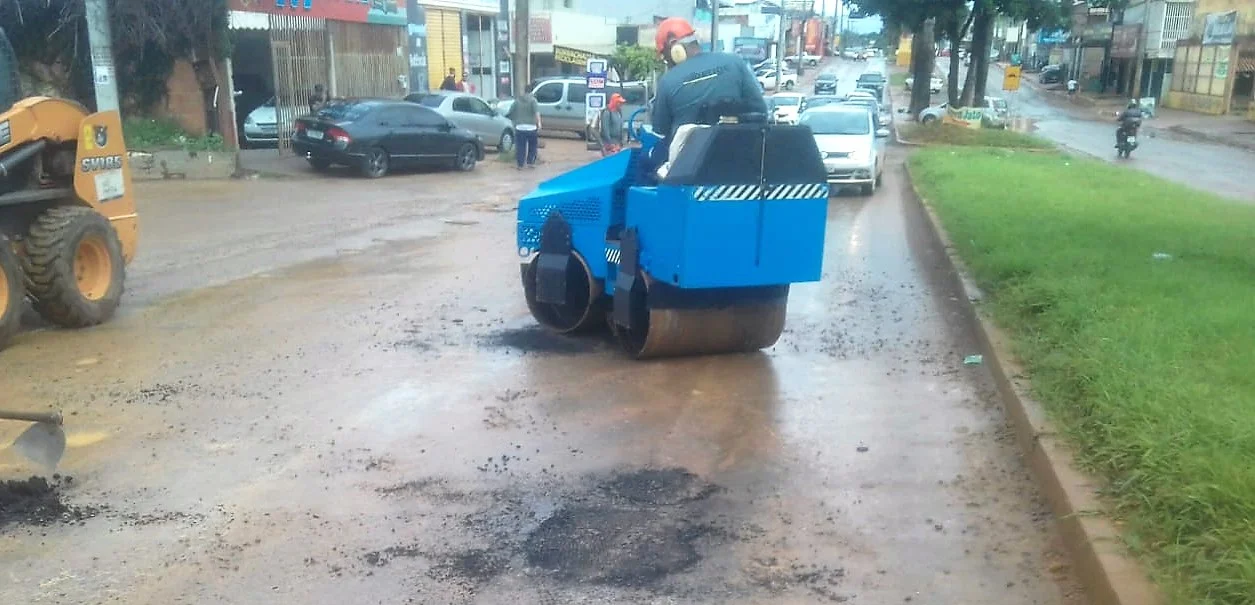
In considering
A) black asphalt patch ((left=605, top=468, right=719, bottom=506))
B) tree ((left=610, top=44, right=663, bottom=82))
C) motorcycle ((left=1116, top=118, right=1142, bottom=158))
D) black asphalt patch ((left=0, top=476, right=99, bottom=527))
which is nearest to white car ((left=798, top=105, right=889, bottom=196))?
motorcycle ((left=1116, top=118, right=1142, bottom=158))

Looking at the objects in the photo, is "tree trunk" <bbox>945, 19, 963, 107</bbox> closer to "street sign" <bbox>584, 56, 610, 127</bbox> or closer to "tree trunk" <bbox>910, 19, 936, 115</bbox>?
"tree trunk" <bbox>910, 19, 936, 115</bbox>

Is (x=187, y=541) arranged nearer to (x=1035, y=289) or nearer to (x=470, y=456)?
(x=470, y=456)

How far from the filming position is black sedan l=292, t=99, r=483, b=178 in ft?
67.6

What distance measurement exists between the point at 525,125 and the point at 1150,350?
59.3ft

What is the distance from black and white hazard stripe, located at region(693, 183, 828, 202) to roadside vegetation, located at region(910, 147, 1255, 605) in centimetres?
171

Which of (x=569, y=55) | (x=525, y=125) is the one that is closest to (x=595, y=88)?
(x=525, y=125)

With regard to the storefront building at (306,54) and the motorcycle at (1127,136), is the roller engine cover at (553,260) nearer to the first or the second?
the storefront building at (306,54)

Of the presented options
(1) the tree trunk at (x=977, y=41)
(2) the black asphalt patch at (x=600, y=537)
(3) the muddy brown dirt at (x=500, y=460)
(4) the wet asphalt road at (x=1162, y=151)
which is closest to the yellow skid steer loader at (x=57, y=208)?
(3) the muddy brown dirt at (x=500, y=460)

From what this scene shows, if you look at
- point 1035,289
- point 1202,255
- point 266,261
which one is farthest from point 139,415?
point 1202,255

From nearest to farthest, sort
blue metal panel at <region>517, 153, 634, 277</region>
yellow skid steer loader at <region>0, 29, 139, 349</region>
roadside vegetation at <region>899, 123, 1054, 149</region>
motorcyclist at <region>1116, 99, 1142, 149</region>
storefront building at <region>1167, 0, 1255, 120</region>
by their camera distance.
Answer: blue metal panel at <region>517, 153, 634, 277</region>, yellow skid steer loader at <region>0, 29, 139, 349</region>, motorcyclist at <region>1116, 99, 1142, 149</region>, roadside vegetation at <region>899, 123, 1054, 149</region>, storefront building at <region>1167, 0, 1255, 120</region>

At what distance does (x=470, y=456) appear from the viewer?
5887mm

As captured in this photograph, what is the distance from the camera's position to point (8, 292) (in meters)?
7.86

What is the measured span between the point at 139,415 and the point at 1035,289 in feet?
20.3

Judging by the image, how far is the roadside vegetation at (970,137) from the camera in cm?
2858
